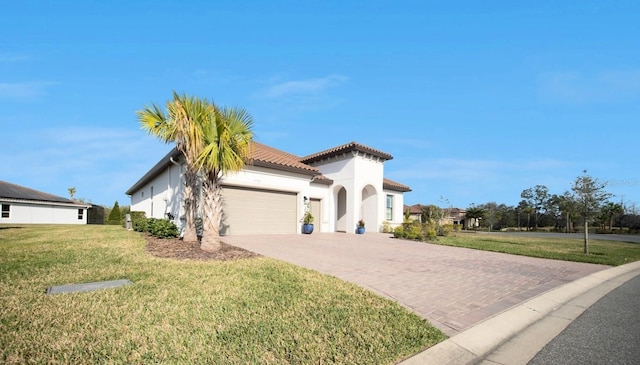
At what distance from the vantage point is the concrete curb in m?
3.25

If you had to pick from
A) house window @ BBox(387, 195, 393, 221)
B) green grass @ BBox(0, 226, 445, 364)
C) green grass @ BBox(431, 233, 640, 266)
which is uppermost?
house window @ BBox(387, 195, 393, 221)

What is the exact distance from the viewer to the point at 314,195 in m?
19.1

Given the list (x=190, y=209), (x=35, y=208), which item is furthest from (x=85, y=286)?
(x=35, y=208)

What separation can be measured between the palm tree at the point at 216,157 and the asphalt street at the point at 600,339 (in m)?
8.29

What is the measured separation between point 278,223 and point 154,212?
33.1ft

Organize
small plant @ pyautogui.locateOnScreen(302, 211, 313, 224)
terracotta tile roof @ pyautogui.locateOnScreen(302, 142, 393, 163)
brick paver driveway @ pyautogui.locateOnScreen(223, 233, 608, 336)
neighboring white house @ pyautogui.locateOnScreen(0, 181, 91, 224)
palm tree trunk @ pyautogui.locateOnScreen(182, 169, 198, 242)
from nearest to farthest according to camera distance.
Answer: brick paver driveway @ pyautogui.locateOnScreen(223, 233, 608, 336) < palm tree trunk @ pyautogui.locateOnScreen(182, 169, 198, 242) < small plant @ pyautogui.locateOnScreen(302, 211, 313, 224) < terracotta tile roof @ pyautogui.locateOnScreen(302, 142, 393, 163) < neighboring white house @ pyautogui.locateOnScreen(0, 181, 91, 224)

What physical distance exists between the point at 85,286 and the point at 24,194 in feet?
124

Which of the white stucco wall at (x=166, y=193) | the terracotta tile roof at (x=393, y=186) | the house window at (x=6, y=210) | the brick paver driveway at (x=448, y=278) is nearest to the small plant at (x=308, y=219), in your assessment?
the brick paver driveway at (x=448, y=278)

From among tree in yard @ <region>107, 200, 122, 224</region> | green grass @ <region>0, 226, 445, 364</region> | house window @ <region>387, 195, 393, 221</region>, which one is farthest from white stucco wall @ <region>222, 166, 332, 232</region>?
tree in yard @ <region>107, 200, 122, 224</region>

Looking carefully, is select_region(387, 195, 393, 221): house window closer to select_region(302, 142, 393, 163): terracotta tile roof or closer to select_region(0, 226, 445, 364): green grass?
select_region(302, 142, 393, 163): terracotta tile roof

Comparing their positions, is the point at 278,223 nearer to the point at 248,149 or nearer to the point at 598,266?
the point at 248,149

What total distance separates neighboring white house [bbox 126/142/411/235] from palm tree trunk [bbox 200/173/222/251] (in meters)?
4.37

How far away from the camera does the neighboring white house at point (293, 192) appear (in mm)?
14742

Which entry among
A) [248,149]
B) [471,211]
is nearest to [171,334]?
[248,149]
